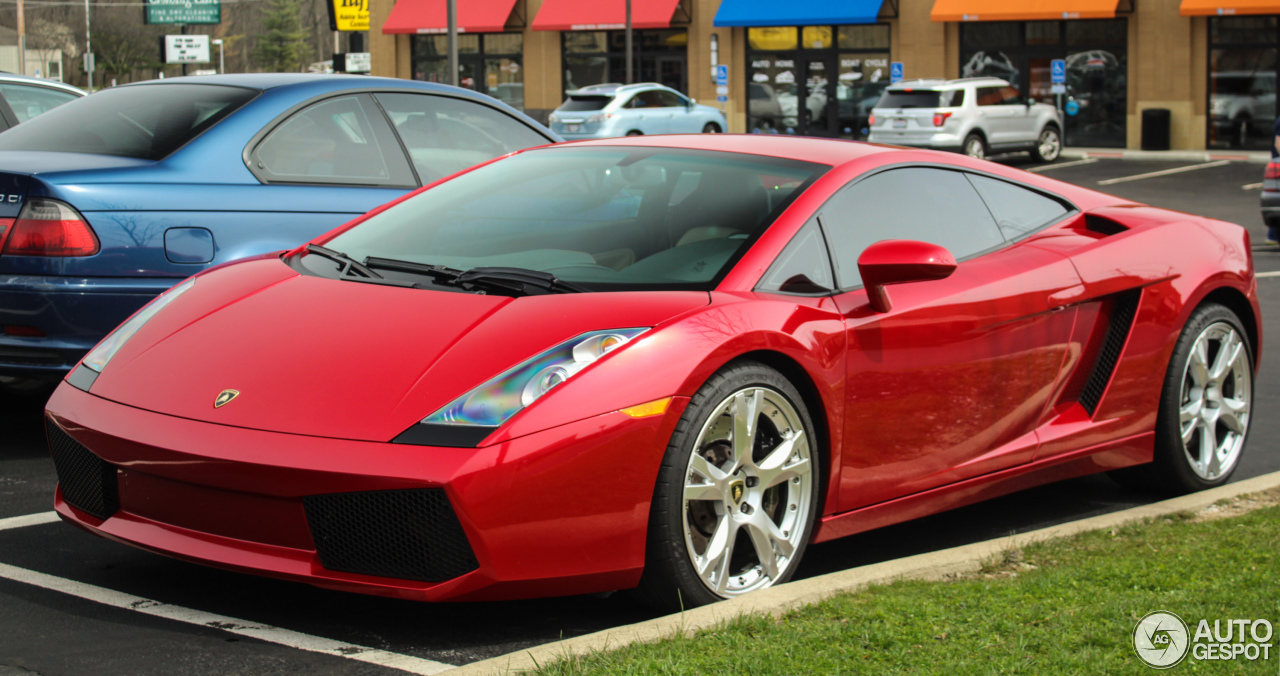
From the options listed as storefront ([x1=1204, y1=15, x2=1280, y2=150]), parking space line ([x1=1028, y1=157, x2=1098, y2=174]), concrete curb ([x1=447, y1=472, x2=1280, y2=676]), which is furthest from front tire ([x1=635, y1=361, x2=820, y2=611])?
storefront ([x1=1204, y1=15, x2=1280, y2=150])

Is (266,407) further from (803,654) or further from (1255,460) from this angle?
(1255,460)

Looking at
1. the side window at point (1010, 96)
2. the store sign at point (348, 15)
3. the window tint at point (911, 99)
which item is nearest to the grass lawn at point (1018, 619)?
the window tint at point (911, 99)

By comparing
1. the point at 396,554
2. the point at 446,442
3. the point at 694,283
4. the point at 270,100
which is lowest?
the point at 396,554

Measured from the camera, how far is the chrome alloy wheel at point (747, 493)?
11.6 ft

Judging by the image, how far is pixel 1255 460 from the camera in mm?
5777

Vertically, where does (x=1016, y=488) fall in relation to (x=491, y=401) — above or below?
below

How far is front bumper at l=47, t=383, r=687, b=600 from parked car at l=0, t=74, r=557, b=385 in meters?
1.78

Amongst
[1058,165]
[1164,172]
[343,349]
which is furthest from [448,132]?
[1058,165]

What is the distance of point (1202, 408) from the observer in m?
5.23

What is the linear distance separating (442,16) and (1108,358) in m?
36.7

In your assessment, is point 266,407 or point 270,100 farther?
point 270,100

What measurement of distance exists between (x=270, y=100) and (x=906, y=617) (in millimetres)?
3730

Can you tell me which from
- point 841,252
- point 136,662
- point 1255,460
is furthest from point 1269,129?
point 136,662

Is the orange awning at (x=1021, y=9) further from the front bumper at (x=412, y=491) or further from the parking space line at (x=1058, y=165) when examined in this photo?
the front bumper at (x=412, y=491)
